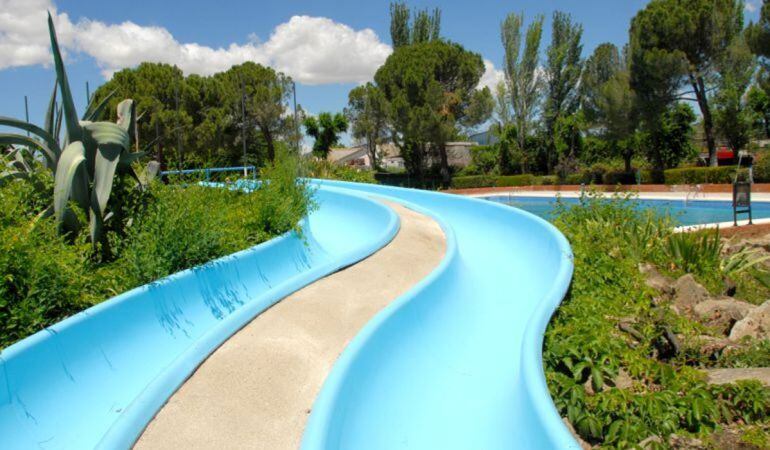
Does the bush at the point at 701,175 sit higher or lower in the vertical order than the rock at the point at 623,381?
higher

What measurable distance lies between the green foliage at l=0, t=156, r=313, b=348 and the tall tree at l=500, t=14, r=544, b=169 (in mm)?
29703

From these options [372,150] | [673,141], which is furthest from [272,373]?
[372,150]

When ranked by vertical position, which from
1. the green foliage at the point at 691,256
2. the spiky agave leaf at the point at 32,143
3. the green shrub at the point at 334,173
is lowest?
the green foliage at the point at 691,256

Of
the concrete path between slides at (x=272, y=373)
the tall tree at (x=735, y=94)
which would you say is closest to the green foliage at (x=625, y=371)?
the concrete path between slides at (x=272, y=373)

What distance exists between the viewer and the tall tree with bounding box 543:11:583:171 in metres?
34.2

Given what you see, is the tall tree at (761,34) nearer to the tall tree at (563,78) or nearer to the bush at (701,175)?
the bush at (701,175)

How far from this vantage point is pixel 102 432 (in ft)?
10.4

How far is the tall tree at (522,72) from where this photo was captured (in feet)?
114

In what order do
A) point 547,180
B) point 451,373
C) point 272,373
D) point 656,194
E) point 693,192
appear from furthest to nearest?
point 547,180 < point 656,194 < point 693,192 < point 451,373 < point 272,373

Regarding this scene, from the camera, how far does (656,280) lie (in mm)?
6305

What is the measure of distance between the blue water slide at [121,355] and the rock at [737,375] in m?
3.23

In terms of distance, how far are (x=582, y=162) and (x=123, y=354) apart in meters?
32.6

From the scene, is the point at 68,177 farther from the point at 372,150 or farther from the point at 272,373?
the point at 372,150

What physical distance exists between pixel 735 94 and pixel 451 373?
95.6 ft
